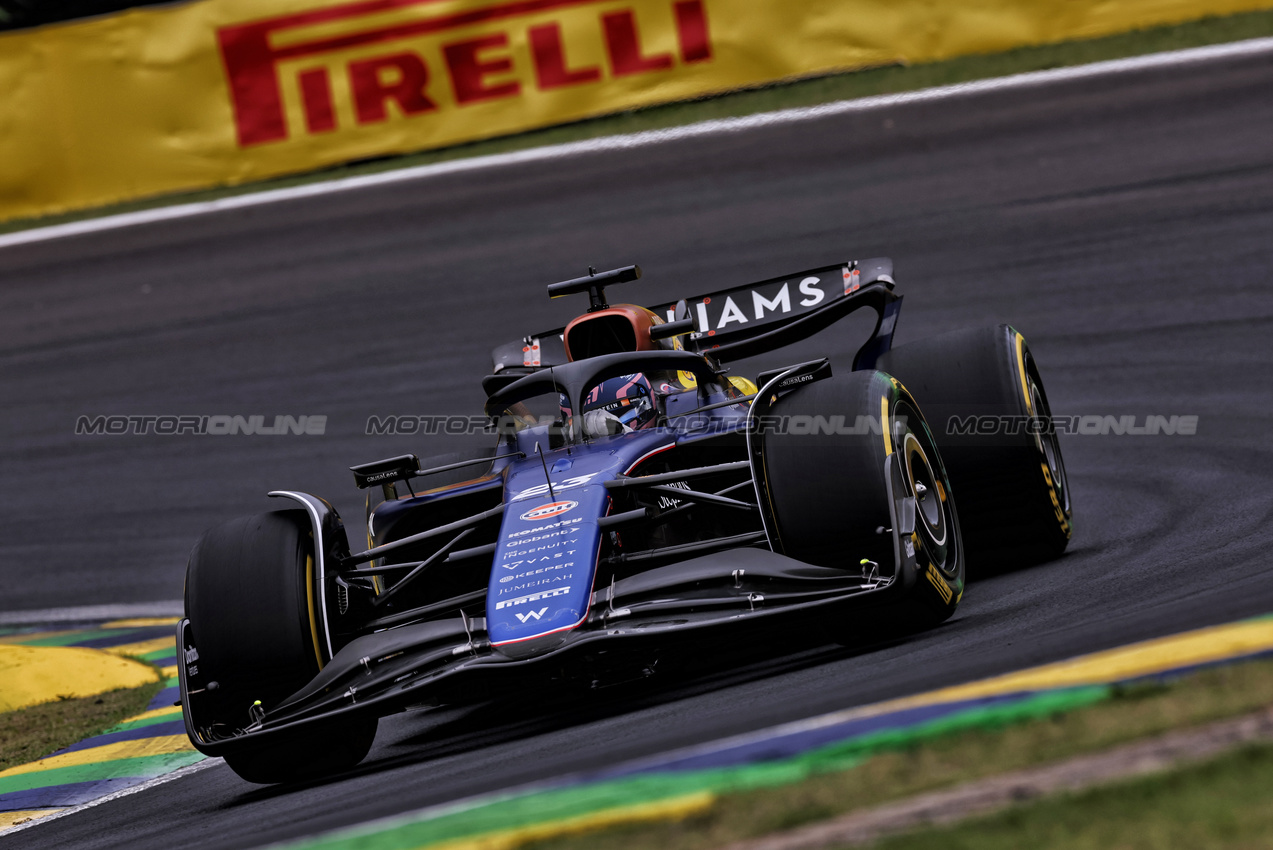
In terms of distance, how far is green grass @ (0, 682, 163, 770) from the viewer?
5992 millimetres

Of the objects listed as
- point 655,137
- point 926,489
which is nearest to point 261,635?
point 926,489

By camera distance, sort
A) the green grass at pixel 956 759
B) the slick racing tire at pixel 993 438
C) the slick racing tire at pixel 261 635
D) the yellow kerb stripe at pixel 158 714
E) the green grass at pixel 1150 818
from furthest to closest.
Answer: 1. the yellow kerb stripe at pixel 158 714
2. the slick racing tire at pixel 993 438
3. the slick racing tire at pixel 261 635
4. the green grass at pixel 956 759
5. the green grass at pixel 1150 818

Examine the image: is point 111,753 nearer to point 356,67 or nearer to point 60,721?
point 60,721

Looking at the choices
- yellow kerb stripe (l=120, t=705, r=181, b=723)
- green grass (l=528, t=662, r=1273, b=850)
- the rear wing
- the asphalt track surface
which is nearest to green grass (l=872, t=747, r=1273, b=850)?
green grass (l=528, t=662, r=1273, b=850)

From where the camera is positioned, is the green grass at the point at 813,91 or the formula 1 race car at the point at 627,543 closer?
the formula 1 race car at the point at 627,543

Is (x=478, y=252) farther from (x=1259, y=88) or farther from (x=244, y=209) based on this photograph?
(x=1259, y=88)

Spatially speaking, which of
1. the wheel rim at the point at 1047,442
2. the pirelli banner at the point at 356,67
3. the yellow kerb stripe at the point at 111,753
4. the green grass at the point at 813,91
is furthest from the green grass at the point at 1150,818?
the pirelli banner at the point at 356,67

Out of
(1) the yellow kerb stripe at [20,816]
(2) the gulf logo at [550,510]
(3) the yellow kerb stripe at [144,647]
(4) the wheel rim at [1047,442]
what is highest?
(2) the gulf logo at [550,510]

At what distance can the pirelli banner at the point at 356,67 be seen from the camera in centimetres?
1409

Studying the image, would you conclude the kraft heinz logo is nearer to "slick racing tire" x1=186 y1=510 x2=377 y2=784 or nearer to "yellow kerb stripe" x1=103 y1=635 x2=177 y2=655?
"yellow kerb stripe" x1=103 y1=635 x2=177 y2=655

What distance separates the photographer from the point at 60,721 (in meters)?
6.38

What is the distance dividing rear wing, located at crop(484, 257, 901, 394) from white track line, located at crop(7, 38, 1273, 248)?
6674mm

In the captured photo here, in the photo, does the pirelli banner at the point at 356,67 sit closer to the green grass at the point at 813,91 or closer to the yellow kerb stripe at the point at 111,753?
the green grass at the point at 813,91

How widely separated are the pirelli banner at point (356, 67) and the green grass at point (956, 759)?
12.0 m
